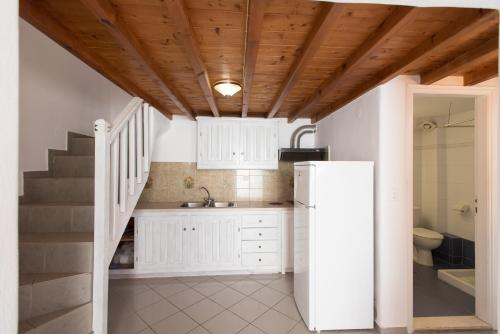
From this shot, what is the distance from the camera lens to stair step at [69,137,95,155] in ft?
8.61

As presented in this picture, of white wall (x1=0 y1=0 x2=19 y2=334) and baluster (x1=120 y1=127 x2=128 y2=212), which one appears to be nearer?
white wall (x1=0 y1=0 x2=19 y2=334)

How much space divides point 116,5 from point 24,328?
1.91 meters

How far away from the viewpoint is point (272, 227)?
3.07 metres

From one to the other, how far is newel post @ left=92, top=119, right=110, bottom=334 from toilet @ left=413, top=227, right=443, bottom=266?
3.85m

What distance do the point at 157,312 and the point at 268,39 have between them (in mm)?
2649

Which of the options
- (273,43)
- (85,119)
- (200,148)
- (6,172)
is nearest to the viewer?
(6,172)

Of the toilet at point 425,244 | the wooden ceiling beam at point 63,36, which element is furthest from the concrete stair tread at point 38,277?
the toilet at point 425,244

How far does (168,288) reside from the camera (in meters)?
2.70

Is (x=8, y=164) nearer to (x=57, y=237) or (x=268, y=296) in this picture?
(x=57, y=237)

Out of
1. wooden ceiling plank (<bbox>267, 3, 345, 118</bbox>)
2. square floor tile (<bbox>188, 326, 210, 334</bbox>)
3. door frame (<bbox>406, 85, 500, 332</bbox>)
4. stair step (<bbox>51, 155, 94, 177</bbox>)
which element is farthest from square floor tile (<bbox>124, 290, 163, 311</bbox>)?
wooden ceiling plank (<bbox>267, 3, 345, 118</bbox>)

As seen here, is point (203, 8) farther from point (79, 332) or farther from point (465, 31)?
point (79, 332)

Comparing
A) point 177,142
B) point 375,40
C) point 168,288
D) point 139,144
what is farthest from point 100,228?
point 375,40

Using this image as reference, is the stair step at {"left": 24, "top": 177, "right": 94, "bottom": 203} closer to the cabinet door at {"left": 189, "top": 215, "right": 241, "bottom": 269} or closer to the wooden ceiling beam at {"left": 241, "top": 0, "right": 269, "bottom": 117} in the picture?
the cabinet door at {"left": 189, "top": 215, "right": 241, "bottom": 269}

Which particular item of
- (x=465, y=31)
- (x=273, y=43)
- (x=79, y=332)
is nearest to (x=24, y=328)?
(x=79, y=332)
